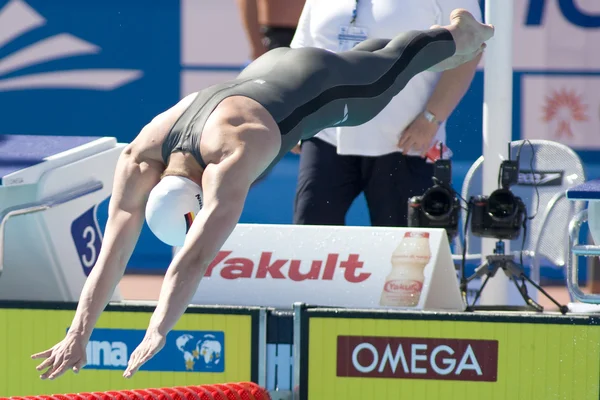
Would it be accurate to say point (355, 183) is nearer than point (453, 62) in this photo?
No

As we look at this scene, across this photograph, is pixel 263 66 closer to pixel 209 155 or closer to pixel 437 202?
pixel 209 155

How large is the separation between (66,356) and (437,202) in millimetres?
1998

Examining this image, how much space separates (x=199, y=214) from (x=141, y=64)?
5069 millimetres

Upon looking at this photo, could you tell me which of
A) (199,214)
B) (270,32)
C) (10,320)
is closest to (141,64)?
(270,32)

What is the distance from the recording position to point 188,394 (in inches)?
173

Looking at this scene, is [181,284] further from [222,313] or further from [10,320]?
[10,320]

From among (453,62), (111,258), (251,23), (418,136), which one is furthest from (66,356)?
(251,23)

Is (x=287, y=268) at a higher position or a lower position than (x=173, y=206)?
lower

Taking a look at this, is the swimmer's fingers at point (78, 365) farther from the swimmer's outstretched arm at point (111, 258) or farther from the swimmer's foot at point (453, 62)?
the swimmer's foot at point (453, 62)

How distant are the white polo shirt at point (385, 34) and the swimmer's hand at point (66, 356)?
183 centimetres

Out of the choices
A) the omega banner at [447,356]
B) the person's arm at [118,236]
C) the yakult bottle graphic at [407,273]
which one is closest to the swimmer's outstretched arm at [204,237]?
the person's arm at [118,236]

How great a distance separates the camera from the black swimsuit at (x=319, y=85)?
169 inches

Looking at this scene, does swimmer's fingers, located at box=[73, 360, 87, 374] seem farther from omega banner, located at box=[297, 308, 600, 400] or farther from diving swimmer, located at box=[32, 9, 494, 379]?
omega banner, located at box=[297, 308, 600, 400]

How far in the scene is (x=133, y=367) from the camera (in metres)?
3.56
